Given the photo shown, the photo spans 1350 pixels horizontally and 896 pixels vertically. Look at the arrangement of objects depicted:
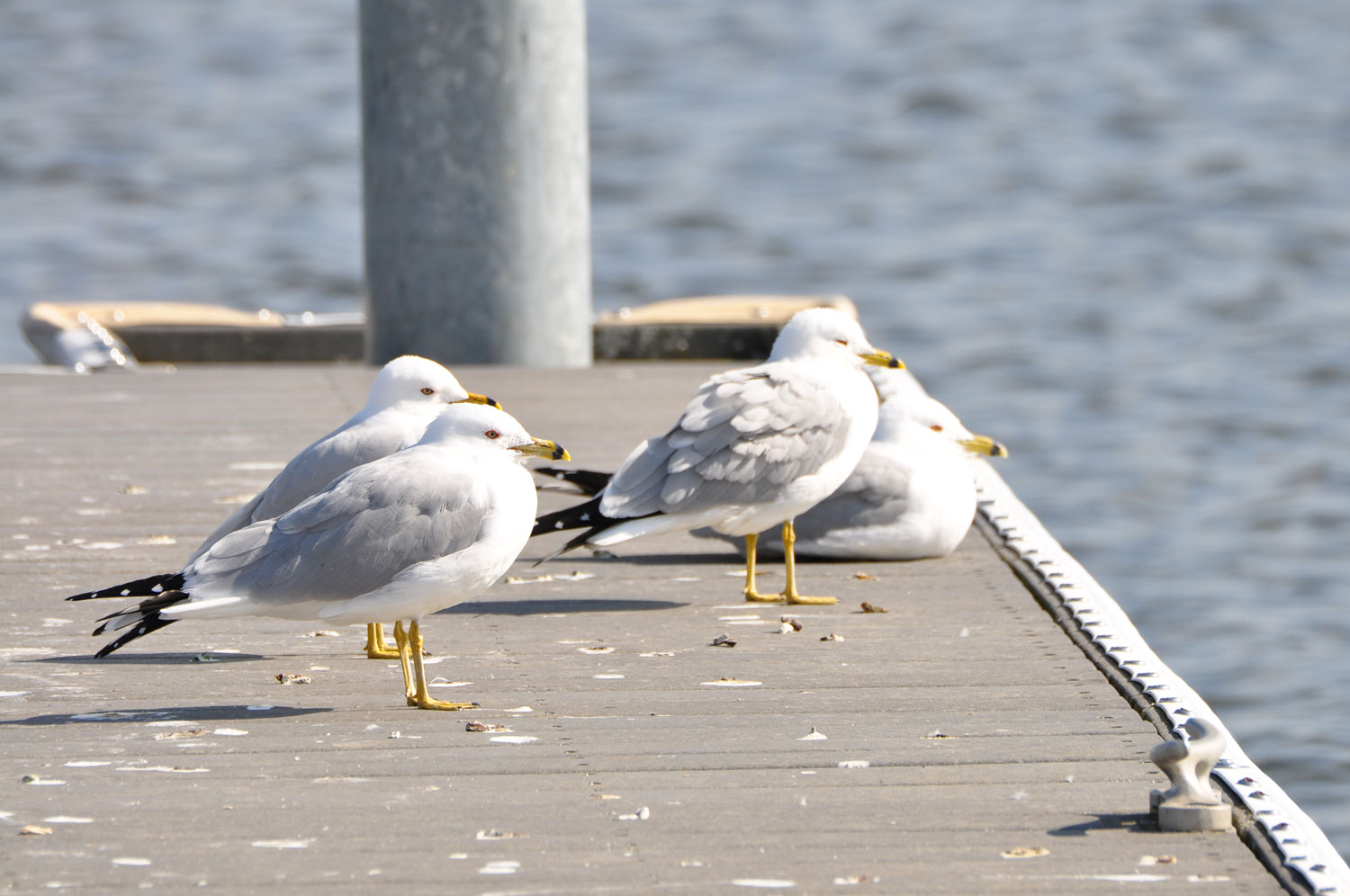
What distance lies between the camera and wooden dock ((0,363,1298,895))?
3.17 meters

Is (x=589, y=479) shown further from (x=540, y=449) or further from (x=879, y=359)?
(x=540, y=449)

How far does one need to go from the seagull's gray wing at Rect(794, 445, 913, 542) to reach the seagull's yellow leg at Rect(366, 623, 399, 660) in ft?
4.99

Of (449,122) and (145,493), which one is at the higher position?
(449,122)

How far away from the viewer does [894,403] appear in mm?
6160

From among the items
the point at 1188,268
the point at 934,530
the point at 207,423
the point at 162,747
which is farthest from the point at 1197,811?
the point at 1188,268

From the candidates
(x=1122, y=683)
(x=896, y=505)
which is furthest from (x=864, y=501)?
(x=1122, y=683)

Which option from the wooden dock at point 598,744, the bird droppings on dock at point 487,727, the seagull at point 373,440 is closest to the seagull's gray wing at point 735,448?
the wooden dock at point 598,744

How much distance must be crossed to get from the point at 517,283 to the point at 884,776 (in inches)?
223

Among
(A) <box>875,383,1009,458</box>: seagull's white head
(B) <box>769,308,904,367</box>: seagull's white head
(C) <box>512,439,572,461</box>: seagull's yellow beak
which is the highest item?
(C) <box>512,439,572,461</box>: seagull's yellow beak

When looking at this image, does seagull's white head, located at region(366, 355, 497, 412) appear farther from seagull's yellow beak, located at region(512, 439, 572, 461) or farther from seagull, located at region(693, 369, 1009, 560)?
seagull, located at region(693, 369, 1009, 560)

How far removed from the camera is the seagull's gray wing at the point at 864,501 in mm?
5699

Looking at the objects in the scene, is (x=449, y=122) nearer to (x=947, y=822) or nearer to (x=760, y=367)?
(x=760, y=367)

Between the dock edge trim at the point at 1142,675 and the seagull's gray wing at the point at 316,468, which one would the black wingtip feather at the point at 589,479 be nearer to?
the seagull's gray wing at the point at 316,468

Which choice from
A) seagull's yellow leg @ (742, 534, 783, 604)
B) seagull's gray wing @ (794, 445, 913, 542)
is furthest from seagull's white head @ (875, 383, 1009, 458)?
seagull's yellow leg @ (742, 534, 783, 604)
